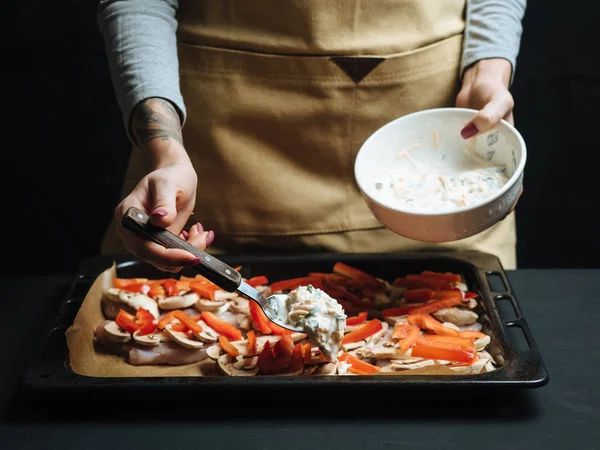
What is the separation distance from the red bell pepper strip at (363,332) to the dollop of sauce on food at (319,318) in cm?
8

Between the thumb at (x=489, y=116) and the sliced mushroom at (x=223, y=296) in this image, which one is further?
the sliced mushroom at (x=223, y=296)

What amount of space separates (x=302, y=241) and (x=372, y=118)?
1.01ft

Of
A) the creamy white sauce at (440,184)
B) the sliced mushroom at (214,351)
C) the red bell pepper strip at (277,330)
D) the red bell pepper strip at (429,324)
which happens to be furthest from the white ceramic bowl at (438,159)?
the sliced mushroom at (214,351)

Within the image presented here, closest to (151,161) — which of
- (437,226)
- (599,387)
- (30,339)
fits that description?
(30,339)

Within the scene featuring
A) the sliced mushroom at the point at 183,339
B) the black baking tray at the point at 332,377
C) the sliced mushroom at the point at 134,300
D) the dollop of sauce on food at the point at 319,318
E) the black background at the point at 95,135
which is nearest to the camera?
the black baking tray at the point at 332,377

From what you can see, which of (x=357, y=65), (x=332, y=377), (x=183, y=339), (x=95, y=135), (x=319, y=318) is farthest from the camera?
(x=95, y=135)

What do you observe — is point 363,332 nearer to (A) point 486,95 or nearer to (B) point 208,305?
(B) point 208,305

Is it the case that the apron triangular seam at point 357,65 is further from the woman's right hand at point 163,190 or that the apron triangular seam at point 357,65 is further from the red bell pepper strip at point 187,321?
the red bell pepper strip at point 187,321

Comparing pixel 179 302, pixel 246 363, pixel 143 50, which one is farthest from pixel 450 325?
pixel 143 50

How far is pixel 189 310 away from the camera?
4.77 feet

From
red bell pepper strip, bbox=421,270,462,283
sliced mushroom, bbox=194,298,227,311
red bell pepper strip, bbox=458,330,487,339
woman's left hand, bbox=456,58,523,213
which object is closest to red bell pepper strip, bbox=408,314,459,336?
red bell pepper strip, bbox=458,330,487,339

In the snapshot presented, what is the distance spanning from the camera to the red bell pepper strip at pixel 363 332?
1.33 meters

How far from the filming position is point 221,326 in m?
1.38

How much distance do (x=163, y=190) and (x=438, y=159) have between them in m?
0.57
